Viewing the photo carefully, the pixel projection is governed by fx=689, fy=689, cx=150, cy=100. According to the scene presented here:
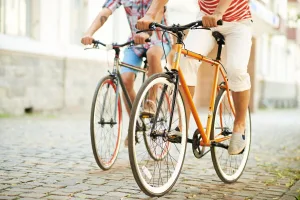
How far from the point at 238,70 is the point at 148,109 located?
772mm

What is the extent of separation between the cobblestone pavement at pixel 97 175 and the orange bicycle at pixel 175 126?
148 millimetres

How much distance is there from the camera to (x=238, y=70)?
500cm

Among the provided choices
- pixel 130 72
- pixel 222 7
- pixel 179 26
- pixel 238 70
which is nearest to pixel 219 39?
pixel 238 70

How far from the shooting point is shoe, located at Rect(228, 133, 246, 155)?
5.10 meters

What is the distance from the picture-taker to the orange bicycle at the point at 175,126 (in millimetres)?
4295

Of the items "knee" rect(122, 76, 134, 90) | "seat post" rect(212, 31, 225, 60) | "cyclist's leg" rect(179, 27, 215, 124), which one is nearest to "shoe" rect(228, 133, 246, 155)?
"cyclist's leg" rect(179, 27, 215, 124)

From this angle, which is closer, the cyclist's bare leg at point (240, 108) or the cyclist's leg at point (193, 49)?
the cyclist's leg at point (193, 49)

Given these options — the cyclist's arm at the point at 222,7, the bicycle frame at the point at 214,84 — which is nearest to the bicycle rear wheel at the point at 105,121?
the bicycle frame at the point at 214,84

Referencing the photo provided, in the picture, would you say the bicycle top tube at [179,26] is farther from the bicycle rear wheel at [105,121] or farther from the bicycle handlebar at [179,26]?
the bicycle rear wheel at [105,121]

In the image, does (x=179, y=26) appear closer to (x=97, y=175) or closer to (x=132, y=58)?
(x=97, y=175)

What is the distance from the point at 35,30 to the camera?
13.6 m

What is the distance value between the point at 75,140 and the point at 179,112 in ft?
12.8

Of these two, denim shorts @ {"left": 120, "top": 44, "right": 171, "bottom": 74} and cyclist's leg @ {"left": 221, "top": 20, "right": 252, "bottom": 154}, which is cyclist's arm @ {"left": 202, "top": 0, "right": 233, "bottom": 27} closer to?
cyclist's leg @ {"left": 221, "top": 20, "right": 252, "bottom": 154}

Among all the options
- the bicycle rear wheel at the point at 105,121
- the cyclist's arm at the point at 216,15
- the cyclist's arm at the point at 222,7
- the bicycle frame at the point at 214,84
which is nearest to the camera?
the cyclist's arm at the point at 216,15
